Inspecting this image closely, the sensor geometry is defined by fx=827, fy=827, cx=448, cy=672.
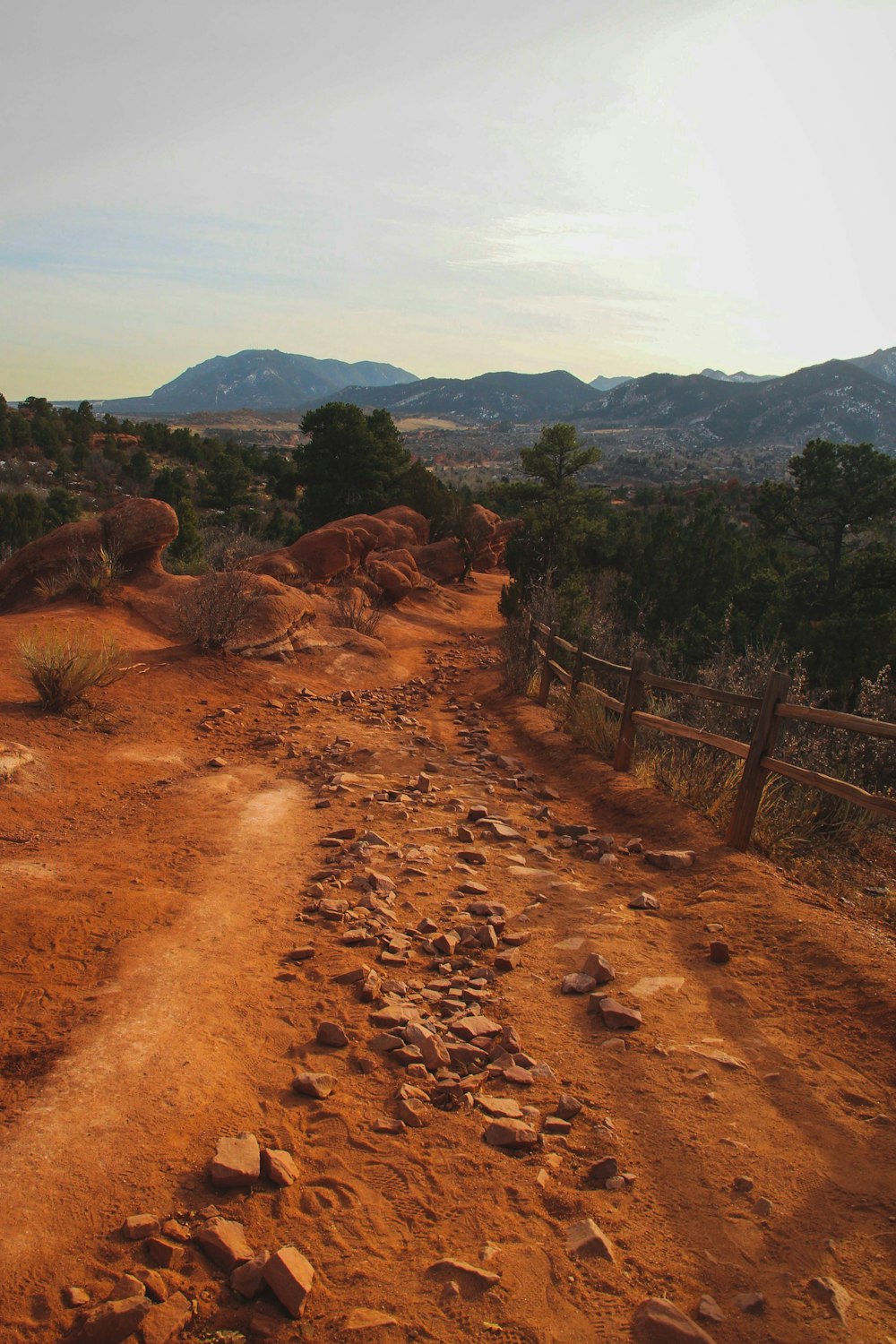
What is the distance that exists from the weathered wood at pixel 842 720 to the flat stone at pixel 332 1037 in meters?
3.44

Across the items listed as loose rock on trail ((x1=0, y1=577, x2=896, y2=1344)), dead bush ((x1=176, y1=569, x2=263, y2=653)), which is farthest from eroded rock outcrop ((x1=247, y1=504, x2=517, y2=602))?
loose rock on trail ((x1=0, y1=577, x2=896, y2=1344))

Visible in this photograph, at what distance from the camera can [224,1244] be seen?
2.50m

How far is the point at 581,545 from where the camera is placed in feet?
86.7

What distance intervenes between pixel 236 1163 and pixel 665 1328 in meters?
1.43

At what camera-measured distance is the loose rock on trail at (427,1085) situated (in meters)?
2.46

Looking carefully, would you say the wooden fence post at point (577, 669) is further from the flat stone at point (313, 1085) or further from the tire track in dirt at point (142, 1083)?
the flat stone at point (313, 1085)

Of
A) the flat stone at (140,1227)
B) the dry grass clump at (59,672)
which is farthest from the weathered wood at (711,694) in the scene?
the dry grass clump at (59,672)

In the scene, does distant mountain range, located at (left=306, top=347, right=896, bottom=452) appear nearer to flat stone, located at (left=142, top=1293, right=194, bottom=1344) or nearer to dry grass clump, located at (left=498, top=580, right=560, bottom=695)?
dry grass clump, located at (left=498, top=580, right=560, bottom=695)

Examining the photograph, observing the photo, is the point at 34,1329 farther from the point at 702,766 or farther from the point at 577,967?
the point at 702,766

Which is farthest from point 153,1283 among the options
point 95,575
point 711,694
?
point 95,575

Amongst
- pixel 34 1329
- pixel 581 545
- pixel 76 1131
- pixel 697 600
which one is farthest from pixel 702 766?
pixel 581 545

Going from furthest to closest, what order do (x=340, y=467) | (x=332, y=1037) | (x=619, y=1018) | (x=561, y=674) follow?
(x=340, y=467) → (x=561, y=674) → (x=619, y=1018) → (x=332, y=1037)

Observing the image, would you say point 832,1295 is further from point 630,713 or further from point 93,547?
point 93,547

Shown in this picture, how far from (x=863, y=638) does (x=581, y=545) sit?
13728 mm
